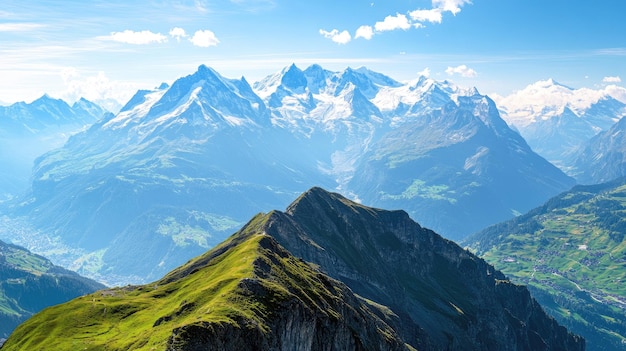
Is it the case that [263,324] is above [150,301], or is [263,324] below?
above

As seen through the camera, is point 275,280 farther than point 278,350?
Yes

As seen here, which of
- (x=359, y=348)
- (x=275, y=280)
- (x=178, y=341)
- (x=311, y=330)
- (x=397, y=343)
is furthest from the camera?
(x=397, y=343)

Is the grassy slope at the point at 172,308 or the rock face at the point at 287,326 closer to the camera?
the rock face at the point at 287,326

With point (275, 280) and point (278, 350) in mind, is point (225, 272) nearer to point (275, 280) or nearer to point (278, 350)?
point (275, 280)

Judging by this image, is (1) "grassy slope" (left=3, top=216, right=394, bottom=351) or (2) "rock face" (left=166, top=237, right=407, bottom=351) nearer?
(2) "rock face" (left=166, top=237, right=407, bottom=351)

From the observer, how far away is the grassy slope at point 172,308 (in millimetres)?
114375

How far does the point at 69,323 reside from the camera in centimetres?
13962

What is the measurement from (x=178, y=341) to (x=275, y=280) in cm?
4270

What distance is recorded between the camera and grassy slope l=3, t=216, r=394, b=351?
11438cm

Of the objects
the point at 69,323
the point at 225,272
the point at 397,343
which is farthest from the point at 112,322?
the point at 397,343

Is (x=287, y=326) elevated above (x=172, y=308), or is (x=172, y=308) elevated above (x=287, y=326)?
(x=287, y=326)

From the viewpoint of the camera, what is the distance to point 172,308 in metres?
136

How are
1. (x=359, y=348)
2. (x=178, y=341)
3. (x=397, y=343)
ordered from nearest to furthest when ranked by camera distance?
(x=178, y=341) < (x=359, y=348) < (x=397, y=343)

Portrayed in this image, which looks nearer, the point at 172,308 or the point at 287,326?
the point at 287,326
